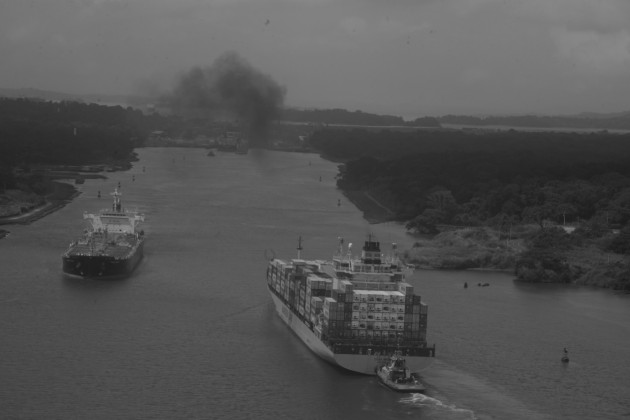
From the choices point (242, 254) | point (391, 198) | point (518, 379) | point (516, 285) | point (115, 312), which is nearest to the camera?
point (518, 379)

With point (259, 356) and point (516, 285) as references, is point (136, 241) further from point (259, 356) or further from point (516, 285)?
point (259, 356)

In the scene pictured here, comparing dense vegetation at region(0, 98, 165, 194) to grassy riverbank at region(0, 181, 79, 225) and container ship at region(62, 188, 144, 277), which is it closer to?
grassy riverbank at region(0, 181, 79, 225)

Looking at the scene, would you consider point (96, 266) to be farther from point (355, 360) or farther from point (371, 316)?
point (355, 360)

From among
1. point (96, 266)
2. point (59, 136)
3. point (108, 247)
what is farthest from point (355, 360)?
point (59, 136)

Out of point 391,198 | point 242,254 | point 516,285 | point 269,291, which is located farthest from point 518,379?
point 391,198

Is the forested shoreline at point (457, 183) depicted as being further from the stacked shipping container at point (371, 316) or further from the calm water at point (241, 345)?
the stacked shipping container at point (371, 316)

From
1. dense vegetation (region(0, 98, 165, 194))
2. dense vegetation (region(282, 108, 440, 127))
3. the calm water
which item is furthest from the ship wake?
dense vegetation (region(282, 108, 440, 127))
